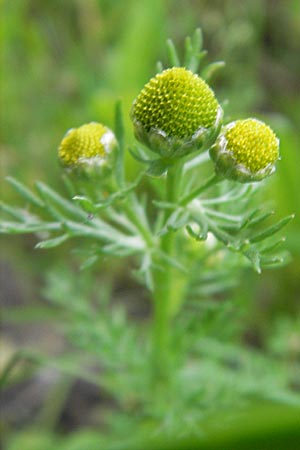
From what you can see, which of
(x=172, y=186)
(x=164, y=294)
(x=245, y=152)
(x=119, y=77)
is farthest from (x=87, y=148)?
(x=119, y=77)

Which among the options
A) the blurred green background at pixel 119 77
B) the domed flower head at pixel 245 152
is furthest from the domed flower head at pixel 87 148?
the blurred green background at pixel 119 77

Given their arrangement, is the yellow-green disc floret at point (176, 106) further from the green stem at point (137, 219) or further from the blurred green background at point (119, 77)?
the blurred green background at point (119, 77)

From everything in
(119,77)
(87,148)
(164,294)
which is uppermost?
(119,77)

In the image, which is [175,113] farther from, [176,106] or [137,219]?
[137,219]

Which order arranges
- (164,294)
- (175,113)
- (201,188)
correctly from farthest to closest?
(164,294), (201,188), (175,113)

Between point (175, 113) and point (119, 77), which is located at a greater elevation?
point (119, 77)

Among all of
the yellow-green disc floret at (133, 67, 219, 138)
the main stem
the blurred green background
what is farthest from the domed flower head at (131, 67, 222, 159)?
the blurred green background

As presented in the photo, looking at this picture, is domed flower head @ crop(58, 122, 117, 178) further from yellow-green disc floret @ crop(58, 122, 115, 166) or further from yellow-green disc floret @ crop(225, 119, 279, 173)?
yellow-green disc floret @ crop(225, 119, 279, 173)

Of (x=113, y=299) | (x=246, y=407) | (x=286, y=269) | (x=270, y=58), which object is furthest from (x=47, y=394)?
(x=270, y=58)
